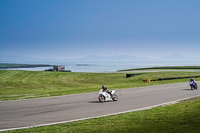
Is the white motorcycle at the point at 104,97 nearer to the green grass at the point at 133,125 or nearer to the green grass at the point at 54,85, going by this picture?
the green grass at the point at 133,125

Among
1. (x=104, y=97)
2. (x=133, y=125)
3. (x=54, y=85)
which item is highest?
(x=104, y=97)

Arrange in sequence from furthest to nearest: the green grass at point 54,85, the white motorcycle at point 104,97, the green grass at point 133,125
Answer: the green grass at point 54,85, the white motorcycle at point 104,97, the green grass at point 133,125

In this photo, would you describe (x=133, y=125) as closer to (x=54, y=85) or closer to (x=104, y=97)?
(x=104, y=97)

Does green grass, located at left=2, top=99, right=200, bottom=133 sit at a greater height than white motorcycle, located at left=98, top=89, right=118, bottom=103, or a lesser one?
lesser

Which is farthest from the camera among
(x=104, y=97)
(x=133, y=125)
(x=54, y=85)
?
(x=54, y=85)

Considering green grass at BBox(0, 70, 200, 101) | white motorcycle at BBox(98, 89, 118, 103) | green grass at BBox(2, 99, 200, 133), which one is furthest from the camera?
green grass at BBox(0, 70, 200, 101)

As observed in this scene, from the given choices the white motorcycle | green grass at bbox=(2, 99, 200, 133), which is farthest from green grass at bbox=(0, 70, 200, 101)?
green grass at bbox=(2, 99, 200, 133)

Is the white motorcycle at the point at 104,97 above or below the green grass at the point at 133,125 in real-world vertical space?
above

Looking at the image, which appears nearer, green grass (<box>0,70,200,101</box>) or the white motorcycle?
the white motorcycle

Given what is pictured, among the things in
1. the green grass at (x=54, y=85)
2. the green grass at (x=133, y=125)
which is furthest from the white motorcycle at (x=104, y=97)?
the green grass at (x=54, y=85)

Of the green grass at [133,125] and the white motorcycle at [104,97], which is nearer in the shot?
the green grass at [133,125]

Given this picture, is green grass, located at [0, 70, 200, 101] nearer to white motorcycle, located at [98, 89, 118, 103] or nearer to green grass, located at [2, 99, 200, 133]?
white motorcycle, located at [98, 89, 118, 103]

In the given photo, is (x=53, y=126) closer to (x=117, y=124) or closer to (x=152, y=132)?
(x=117, y=124)

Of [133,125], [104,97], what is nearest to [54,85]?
[104,97]
